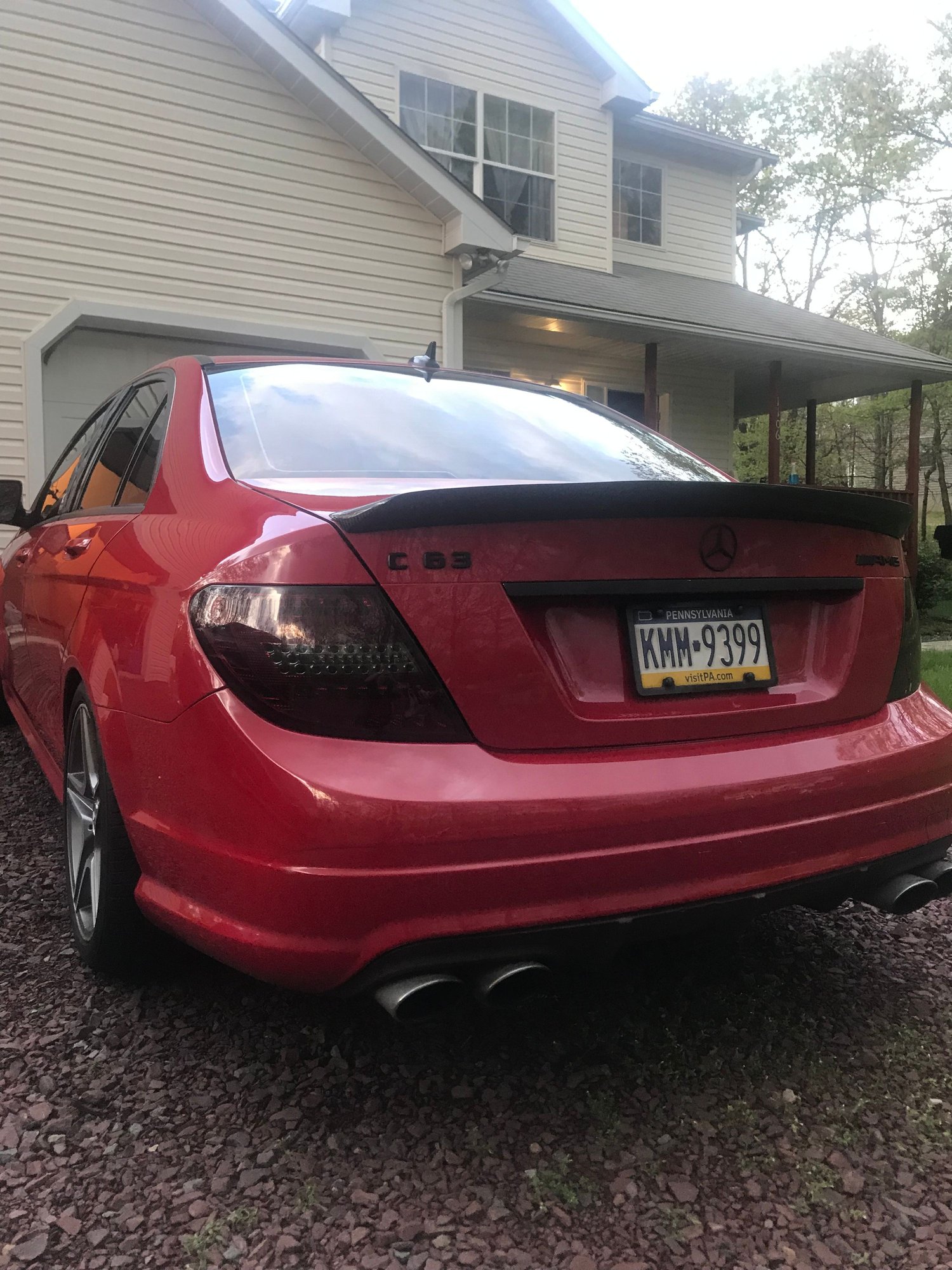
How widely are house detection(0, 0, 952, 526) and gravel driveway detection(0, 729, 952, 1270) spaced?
638cm

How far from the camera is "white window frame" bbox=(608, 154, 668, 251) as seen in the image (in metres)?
14.5

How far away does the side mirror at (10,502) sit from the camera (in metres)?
3.70

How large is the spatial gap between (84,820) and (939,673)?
6.68 meters

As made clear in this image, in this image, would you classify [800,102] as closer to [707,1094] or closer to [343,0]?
[343,0]

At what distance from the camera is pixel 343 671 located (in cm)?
165

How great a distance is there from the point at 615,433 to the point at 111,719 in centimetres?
160

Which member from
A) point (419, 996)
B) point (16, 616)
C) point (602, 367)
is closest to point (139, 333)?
point (16, 616)

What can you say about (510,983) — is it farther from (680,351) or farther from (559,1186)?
(680,351)

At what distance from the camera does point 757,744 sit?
74.9 inches

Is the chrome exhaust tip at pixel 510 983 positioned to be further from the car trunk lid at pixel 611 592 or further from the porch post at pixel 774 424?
the porch post at pixel 774 424

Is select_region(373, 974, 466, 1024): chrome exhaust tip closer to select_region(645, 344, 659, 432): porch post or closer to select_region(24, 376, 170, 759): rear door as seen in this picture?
select_region(24, 376, 170, 759): rear door

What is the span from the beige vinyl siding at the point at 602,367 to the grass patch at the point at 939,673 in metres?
4.42

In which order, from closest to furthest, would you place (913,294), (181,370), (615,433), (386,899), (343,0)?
(386,899)
(181,370)
(615,433)
(343,0)
(913,294)

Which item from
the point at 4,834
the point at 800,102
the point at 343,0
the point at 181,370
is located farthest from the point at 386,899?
the point at 800,102
